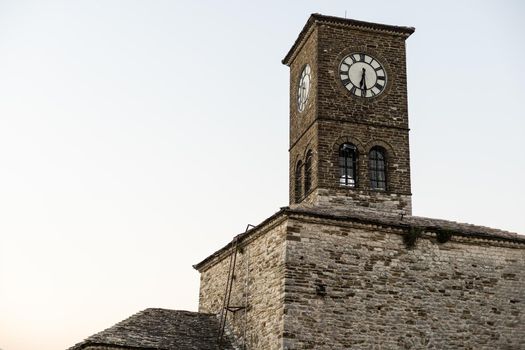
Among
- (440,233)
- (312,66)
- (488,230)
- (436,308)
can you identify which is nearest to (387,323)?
(436,308)

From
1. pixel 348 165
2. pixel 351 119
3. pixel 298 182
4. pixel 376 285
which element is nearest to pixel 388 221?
pixel 376 285

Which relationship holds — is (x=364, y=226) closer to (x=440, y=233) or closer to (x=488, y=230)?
(x=440, y=233)

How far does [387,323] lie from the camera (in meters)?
19.8

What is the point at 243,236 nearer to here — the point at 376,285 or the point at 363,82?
the point at 376,285

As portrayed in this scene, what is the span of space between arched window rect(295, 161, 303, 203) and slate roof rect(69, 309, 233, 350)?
471cm

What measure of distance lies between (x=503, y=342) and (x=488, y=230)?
132 inches

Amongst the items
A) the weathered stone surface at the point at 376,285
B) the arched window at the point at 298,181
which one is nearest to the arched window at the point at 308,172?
the arched window at the point at 298,181

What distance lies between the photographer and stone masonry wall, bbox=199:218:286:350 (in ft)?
64.3

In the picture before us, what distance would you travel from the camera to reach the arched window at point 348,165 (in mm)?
23594

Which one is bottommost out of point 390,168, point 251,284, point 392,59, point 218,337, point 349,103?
point 218,337

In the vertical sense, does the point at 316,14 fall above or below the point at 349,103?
above

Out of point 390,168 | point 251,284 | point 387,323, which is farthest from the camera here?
point 390,168

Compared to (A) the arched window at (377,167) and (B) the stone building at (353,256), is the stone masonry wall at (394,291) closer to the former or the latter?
(B) the stone building at (353,256)

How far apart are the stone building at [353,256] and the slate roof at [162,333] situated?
69 millimetres
